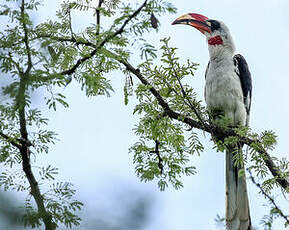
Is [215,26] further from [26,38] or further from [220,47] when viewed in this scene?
[26,38]

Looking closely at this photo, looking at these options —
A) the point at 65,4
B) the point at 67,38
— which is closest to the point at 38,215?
the point at 67,38

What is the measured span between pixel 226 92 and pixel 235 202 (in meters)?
0.98

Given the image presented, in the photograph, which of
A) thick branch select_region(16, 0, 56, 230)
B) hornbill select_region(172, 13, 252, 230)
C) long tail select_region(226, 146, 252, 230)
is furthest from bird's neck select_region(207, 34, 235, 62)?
thick branch select_region(16, 0, 56, 230)

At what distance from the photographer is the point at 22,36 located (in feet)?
6.52

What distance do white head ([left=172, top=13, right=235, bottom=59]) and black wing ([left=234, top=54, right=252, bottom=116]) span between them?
0.33 ft

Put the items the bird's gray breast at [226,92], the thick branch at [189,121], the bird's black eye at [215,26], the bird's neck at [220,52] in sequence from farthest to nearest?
the bird's black eye at [215,26] → the bird's neck at [220,52] → the bird's gray breast at [226,92] → the thick branch at [189,121]

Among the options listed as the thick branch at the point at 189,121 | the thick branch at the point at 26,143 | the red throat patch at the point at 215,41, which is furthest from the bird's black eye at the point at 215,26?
the thick branch at the point at 26,143

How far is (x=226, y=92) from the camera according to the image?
4215 millimetres

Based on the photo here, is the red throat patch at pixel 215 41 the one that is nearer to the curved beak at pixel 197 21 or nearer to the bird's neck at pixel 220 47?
the bird's neck at pixel 220 47

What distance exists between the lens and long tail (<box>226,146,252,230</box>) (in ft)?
12.5

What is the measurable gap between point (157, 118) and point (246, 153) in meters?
0.60

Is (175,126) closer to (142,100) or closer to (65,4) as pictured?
(142,100)

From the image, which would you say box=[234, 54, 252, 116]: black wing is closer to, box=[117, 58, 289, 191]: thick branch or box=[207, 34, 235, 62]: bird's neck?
box=[207, 34, 235, 62]: bird's neck

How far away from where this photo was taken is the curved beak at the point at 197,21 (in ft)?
15.0
